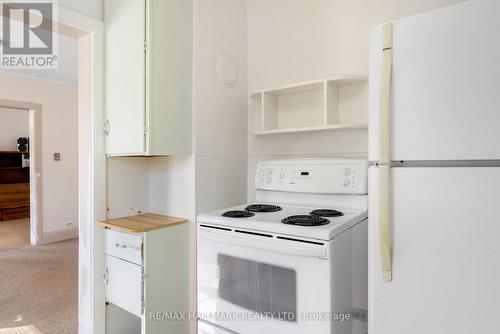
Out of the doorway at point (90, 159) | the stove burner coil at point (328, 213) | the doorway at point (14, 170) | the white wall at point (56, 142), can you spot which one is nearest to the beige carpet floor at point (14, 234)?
the doorway at point (14, 170)

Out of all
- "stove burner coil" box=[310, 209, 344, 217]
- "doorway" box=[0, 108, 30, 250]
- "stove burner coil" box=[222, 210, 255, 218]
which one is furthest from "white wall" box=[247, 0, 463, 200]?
"doorway" box=[0, 108, 30, 250]

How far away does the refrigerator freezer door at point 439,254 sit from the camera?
0.88 meters

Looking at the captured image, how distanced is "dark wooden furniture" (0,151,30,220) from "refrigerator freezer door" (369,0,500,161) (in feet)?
23.9

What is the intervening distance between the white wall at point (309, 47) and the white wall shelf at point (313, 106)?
0.07m

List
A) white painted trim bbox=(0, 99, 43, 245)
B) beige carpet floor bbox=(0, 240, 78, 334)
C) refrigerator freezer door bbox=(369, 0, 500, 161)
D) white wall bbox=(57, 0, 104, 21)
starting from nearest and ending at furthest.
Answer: refrigerator freezer door bbox=(369, 0, 500, 161), white wall bbox=(57, 0, 104, 21), beige carpet floor bbox=(0, 240, 78, 334), white painted trim bbox=(0, 99, 43, 245)

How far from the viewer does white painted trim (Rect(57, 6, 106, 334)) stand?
1791 millimetres

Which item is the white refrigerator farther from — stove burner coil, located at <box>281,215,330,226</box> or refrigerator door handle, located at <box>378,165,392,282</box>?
stove burner coil, located at <box>281,215,330,226</box>

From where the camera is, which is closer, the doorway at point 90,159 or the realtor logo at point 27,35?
the realtor logo at point 27,35

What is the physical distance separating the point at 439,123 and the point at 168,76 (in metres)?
1.38

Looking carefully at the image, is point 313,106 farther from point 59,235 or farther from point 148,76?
point 59,235

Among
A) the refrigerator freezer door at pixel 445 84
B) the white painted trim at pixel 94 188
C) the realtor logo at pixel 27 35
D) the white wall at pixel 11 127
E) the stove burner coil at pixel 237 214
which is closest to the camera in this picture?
the refrigerator freezer door at pixel 445 84

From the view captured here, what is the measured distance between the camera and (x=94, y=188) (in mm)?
1779

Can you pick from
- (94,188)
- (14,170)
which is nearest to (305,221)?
(94,188)

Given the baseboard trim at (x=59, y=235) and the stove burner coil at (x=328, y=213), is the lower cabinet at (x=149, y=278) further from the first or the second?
the baseboard trim at (x=59, y=235)
